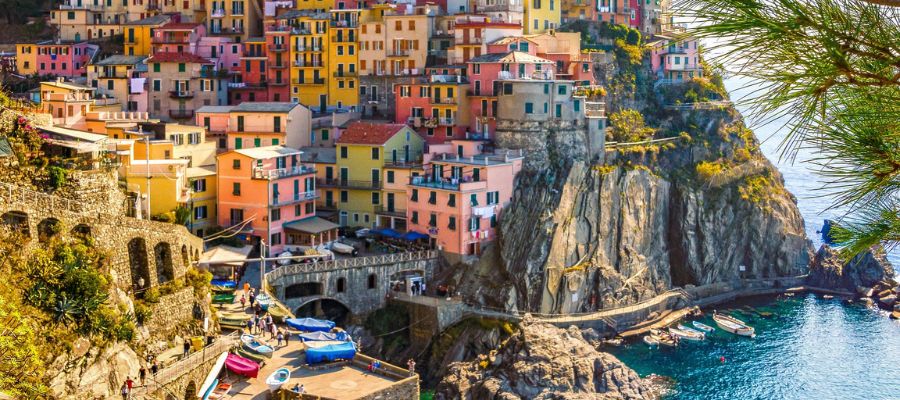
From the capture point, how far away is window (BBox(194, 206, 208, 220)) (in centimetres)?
5478

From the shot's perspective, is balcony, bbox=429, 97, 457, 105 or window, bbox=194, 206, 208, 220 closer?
window, bbox=194, 206, 208, 220

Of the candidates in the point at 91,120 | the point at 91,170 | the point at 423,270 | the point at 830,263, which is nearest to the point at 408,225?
the point at 423,270

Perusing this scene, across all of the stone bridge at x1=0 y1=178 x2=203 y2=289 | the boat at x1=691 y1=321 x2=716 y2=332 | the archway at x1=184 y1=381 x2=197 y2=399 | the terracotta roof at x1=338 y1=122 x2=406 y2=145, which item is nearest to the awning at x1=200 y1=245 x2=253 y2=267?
the stone bridge at x1=0 y1=178 x2=203 y2=289

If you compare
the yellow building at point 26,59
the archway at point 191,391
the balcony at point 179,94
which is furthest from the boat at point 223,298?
the yellow building at point 26,59

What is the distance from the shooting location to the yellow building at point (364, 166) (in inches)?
2363

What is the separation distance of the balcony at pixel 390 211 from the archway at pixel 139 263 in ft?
75.9

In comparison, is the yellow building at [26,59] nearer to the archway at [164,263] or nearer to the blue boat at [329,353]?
the archway at [164,263]

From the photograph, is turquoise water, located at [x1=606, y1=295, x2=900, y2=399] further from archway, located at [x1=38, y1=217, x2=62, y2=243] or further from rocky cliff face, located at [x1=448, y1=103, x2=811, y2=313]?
archway, located at [x1=38, y1=217, x2=62, y2=243]

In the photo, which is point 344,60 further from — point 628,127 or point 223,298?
point 223,298

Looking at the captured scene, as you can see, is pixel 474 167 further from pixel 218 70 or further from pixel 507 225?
pixel 218 70

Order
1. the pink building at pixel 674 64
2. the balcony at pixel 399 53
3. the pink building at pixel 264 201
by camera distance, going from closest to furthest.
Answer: the pink building at pixel 264 201
the balcony at pixel 399 53
the pink building at pixel 674 64

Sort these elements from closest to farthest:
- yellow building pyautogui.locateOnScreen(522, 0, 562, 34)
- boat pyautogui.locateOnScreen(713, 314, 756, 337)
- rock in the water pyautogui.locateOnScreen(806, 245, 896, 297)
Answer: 1. boat pyautogui.locateOnScreen(713, 314, 756, 337)
2. rock in the water pyautogui.locateOnScreen(806, 245, 896, 297)
3. yellow building pyautogui.locateOnScreen(522, 0, 562, 34)

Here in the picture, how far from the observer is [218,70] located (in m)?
72.8

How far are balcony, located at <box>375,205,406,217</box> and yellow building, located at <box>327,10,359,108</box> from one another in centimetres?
1196
